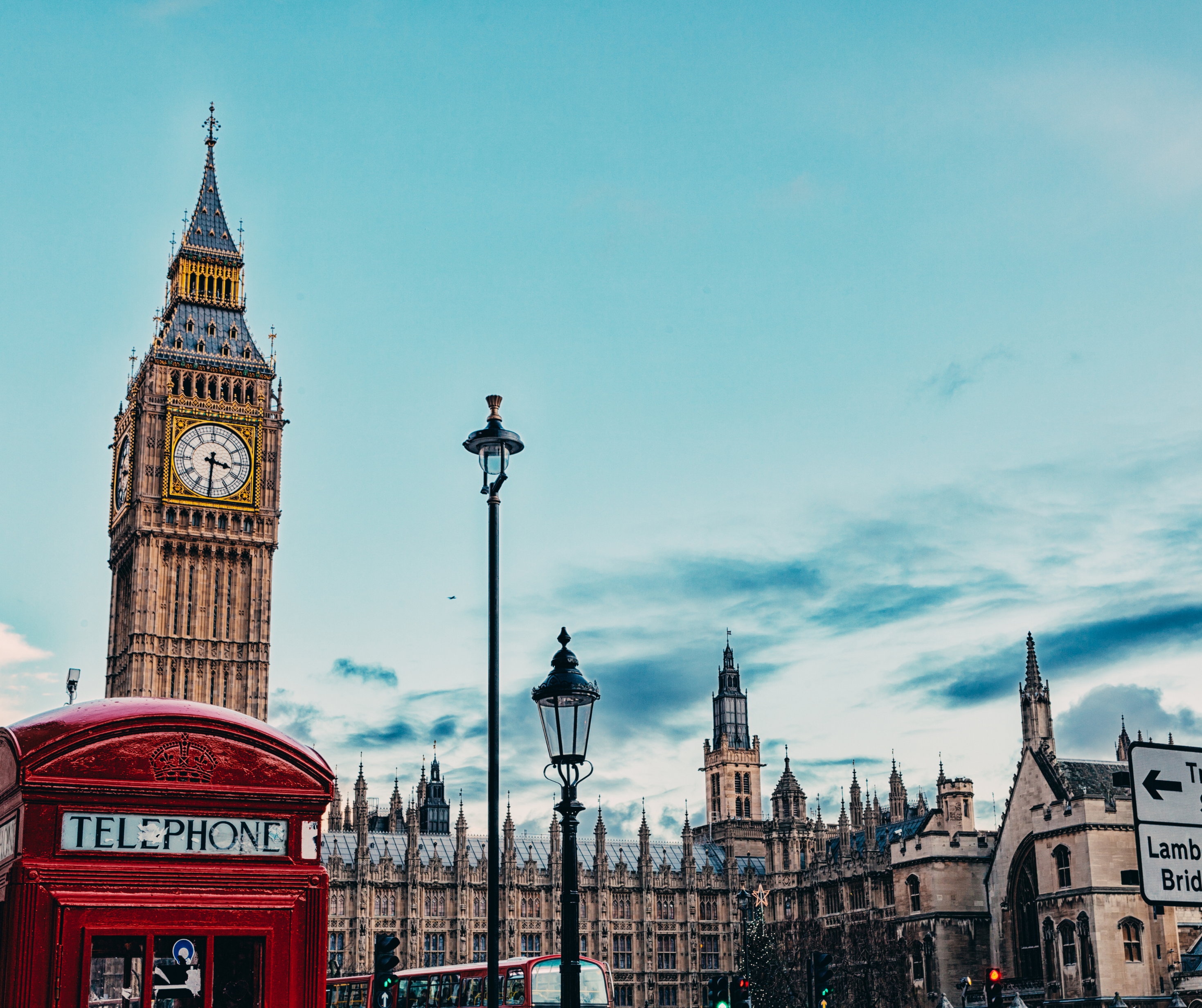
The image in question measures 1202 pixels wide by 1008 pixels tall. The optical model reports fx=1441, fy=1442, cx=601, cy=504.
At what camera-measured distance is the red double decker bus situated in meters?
36.6

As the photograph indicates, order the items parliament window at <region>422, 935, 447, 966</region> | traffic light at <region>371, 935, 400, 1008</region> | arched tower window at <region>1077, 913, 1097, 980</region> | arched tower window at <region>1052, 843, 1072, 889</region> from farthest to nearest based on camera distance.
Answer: parliament window at <region>422, 935, 447, 966</region>, arched tower window at <region>1052, 843, 1072, 889</region>, arched tower window at <region>1077, 913, 1097, 980</region>, traffic light at <region>371, 935, 400, 1008</region>

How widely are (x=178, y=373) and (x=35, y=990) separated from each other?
80123mm

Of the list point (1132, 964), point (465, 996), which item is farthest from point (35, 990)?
point (1132, 964)

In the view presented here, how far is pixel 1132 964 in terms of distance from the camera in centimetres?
5456

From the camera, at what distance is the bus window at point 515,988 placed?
36719mm

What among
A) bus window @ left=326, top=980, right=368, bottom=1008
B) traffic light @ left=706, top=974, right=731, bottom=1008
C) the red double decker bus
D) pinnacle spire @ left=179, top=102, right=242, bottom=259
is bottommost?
bus window @ left=326, top=980, right=368, bottom=1008

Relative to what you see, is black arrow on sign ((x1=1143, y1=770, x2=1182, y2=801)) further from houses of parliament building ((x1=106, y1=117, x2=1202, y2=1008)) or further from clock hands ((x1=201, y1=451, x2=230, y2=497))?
clock hands ((x1=201, y1=451, x2=230, y2=497))

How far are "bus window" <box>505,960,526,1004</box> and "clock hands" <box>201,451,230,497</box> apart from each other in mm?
52634

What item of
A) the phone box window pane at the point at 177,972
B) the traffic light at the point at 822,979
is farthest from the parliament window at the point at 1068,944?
the phone box window pane at the point at 177,972

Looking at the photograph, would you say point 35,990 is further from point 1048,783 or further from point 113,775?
point 1048,783

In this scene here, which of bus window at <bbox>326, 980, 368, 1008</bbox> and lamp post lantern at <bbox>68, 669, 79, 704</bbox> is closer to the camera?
lamp post lantern at <bbox>68, 669, 79, 704</bbox>

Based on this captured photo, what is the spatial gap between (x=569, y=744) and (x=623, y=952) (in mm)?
76952

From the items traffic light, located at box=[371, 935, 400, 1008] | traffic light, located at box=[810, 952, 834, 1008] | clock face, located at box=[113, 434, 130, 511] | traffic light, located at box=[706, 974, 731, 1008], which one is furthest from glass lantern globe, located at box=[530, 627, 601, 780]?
clock face, located at box=[113, 434, 130, 511]

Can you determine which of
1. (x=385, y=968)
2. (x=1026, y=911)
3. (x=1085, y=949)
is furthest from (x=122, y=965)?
(x=1026, y=911)
